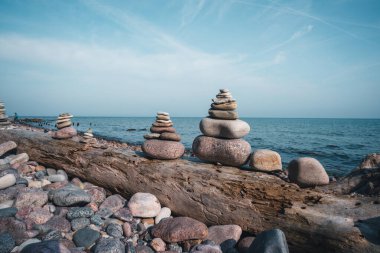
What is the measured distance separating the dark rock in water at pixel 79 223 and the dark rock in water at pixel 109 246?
791 millimetres

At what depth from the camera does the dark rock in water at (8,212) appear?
463 centimetres

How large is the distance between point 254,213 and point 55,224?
4.03 metres

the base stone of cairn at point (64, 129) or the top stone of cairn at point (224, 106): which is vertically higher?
the top stone of cairn at point (224, 106)

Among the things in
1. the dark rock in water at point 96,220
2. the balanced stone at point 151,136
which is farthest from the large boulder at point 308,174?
the dark rock in water at point 96,220

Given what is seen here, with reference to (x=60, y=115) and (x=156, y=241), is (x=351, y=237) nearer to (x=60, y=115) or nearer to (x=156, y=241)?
(x=156, y=241)

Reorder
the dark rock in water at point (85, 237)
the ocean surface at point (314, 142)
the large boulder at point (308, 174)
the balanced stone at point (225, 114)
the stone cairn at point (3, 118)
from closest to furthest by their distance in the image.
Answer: the dark rock in water at point (85, 237) → the large boulder at point (308, 174) → the balanced stone at point (225, 114) → the stone cairn at point (3, 118) → the ocean surface at point (314, 142)

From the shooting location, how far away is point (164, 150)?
6641 mm

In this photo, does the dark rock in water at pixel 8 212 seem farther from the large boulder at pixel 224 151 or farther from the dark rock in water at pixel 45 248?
the large boulder at pixel 224 151

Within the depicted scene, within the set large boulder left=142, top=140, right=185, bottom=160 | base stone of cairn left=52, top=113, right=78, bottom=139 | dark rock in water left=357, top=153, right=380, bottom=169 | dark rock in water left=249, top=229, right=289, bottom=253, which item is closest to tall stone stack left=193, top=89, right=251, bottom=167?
large boulder left=142, top=140, right=185, bottom=160

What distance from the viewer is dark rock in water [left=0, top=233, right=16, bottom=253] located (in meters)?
3.79

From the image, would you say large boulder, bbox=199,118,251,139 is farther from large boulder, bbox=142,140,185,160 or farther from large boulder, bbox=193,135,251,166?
large boulder, bbox=142,140,185,160

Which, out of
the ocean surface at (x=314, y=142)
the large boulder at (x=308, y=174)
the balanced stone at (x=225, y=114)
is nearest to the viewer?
the large boulder at (x=308, y=174)

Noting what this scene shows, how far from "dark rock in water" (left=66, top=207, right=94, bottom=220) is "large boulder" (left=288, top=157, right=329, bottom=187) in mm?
4814

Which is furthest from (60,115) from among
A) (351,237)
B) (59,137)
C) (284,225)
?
(351,237)
